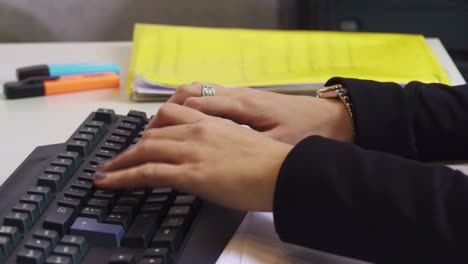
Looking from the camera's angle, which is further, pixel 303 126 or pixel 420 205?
pixel 303 126

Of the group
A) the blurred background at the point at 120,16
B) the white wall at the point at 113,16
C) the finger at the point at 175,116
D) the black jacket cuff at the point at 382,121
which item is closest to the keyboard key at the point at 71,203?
the finger at the point at 175,116

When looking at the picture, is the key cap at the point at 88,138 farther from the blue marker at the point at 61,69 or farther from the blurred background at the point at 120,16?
the blurred background at the point at 120,16

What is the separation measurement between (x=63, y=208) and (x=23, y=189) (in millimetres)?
67

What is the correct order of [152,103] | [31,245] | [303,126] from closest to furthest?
[31,245]
[303,126]
[152,103]

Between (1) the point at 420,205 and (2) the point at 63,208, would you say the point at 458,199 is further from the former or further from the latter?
(2) the point at 63,208

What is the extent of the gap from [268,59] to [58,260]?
526 mm

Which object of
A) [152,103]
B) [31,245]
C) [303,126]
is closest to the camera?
[31,245]

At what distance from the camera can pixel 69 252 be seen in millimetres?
464

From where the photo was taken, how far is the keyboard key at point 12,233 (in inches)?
18.9

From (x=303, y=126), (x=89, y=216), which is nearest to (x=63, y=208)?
(x=89, y=216)

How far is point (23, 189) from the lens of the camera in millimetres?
566

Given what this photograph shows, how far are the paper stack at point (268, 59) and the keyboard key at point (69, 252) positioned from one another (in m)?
0.38

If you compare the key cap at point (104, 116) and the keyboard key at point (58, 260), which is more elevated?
the key cap at point (104, 116)

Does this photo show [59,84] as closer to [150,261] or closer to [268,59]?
[268,59]
